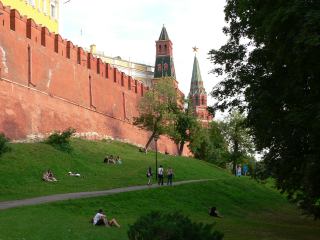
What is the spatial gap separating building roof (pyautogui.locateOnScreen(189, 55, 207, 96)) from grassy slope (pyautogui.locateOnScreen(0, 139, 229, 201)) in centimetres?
6628

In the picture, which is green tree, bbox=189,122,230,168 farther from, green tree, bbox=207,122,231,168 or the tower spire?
the tower spire

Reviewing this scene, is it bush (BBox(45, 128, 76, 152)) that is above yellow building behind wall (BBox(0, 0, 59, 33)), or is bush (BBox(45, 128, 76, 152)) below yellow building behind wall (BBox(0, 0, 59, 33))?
below

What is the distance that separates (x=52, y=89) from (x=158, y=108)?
12.0 m

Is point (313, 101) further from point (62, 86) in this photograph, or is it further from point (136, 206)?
point (62, 86)

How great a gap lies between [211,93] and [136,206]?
223 inches

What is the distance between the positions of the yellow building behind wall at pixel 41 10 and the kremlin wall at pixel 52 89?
27.9ft

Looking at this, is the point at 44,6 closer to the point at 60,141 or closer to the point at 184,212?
the point at 60,141

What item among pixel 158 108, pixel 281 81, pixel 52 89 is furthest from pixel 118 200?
pixel 158 108

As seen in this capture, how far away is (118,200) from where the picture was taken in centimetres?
2264

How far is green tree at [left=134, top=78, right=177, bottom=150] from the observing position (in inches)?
1896

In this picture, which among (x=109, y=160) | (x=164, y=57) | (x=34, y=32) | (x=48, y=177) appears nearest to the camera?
(x=48, y=177)

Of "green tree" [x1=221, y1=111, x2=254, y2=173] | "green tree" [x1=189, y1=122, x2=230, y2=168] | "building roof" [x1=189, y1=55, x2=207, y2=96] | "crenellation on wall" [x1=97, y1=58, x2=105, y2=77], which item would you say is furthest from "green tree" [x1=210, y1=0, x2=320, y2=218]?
"building roof" [x1=189, y1=55, x2=207, y2=96]

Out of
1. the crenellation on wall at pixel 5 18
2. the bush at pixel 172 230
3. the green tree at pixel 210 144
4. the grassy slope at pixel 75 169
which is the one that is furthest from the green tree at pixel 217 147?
the bush at pixel 172 230

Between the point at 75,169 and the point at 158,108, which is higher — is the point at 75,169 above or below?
below
